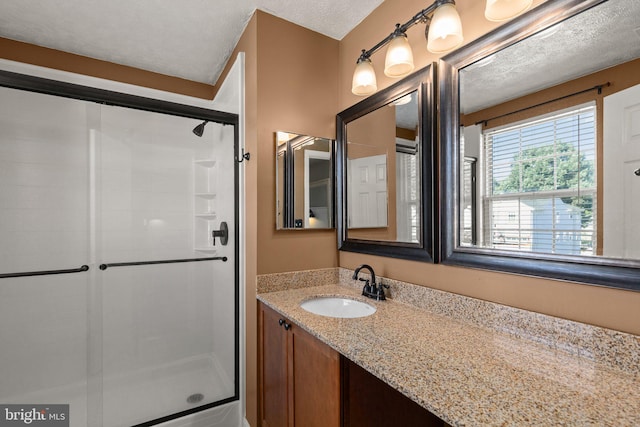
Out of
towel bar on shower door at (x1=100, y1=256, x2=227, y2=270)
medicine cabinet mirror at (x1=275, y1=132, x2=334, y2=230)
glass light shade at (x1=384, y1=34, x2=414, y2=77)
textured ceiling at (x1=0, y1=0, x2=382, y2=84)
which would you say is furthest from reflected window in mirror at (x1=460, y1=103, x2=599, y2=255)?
towel bar on shower door at (x1=100, y1=256, x2=227, y2=270)

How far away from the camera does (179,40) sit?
2025 millimetres

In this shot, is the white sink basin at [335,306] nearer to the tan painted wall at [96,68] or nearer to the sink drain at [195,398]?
the sink drain at [195,398]

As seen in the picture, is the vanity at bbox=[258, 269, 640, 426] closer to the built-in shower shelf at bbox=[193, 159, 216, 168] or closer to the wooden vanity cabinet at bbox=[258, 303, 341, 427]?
the wooden vanity cabinet at bbox=[258, 303, 341, 427]

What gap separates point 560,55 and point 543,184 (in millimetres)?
423

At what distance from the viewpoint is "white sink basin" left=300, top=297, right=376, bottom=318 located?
5.00 ft

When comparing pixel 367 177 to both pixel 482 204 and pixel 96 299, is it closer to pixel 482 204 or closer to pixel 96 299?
pixel 482 204

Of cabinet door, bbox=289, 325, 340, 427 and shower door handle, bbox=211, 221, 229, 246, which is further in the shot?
shower door handle, bbox=211, 221, 229, 246

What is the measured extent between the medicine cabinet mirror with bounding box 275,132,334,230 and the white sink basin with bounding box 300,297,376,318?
452mm

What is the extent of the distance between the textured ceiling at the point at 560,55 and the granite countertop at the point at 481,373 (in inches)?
34.8

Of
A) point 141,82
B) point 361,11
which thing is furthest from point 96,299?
point 361,11

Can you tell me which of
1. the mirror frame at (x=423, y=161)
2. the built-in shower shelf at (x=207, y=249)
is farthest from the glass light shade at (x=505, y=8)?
the built-in shower shelf at (x=207, y=249)

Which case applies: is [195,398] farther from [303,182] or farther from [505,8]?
[505,8]

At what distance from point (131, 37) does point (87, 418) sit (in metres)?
2.46

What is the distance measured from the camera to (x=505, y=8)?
0.99 meters
